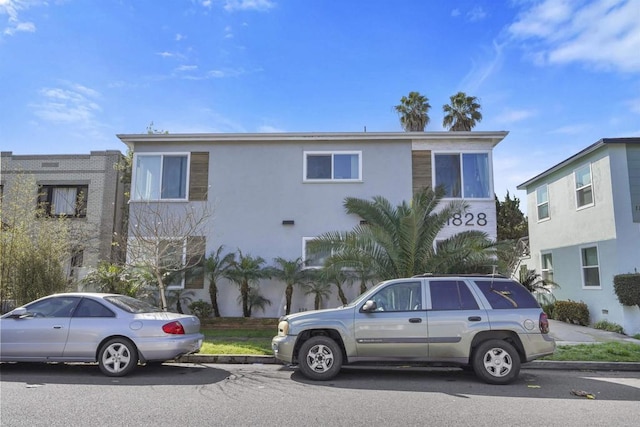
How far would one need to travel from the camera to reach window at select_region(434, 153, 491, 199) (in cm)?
1514

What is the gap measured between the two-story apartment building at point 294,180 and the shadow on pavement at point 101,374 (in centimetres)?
621

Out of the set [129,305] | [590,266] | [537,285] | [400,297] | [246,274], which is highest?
[590,266]

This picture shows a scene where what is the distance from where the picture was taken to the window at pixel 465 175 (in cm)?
1514

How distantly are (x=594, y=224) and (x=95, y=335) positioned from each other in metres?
15.2

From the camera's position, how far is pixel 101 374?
8.03m

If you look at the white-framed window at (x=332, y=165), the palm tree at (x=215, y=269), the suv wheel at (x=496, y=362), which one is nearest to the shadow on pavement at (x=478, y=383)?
the suv wheel at (x=496, y=362)

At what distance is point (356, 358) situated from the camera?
7.66 metres

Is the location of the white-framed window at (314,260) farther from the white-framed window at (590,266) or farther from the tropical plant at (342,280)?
the white-framed window at (590,266)

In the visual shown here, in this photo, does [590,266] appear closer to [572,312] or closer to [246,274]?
[572,312]

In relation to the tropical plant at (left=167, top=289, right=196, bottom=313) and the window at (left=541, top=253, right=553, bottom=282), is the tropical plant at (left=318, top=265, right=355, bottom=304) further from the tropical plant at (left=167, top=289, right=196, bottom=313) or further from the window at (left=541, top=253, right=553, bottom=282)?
the window at (left=541, top=253, right=553, bottom=282)

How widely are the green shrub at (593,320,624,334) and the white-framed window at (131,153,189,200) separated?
14.1 metres

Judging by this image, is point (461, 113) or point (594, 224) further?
point (461, 113)

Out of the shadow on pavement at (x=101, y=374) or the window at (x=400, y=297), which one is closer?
the shadow on pavement at (x=101, y=374)

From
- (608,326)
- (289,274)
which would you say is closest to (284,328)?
(289,274)
